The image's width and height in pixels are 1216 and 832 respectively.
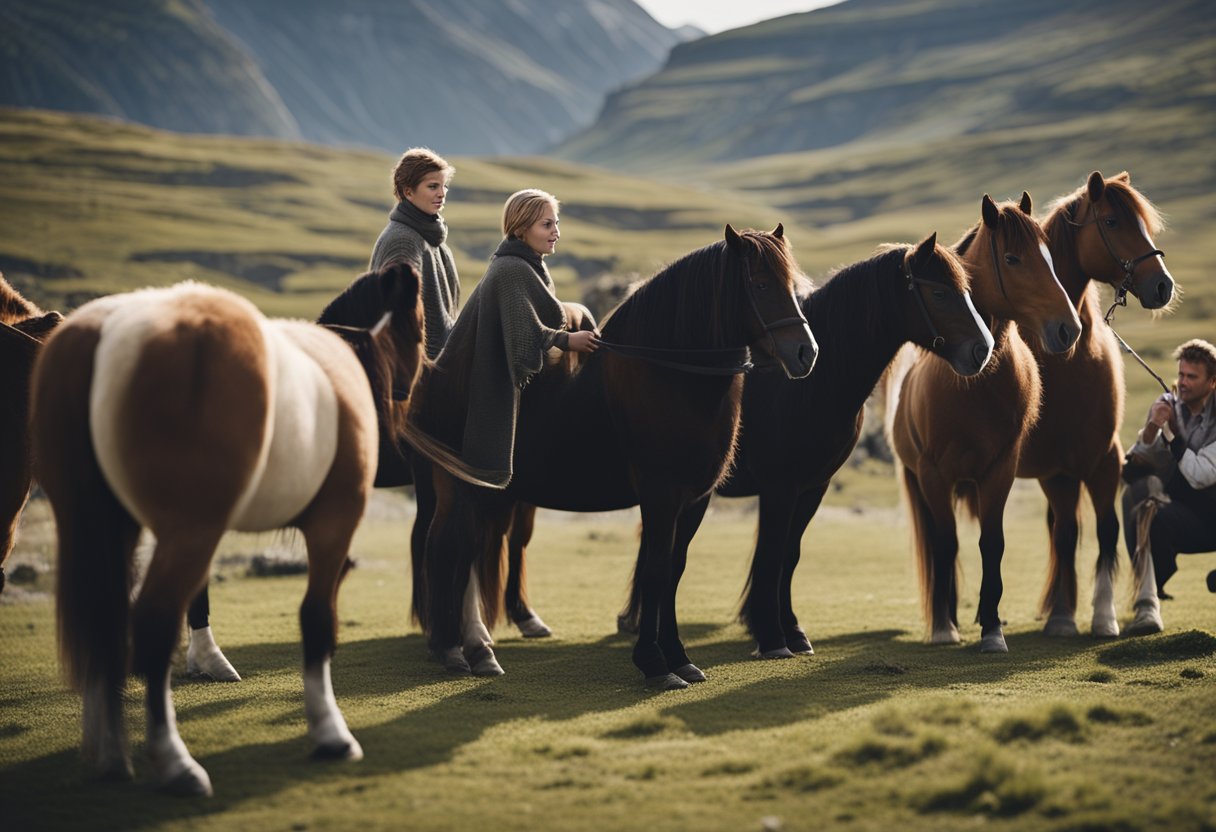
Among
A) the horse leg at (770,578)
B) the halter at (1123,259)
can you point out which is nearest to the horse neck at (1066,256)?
the halter at (1123,259)

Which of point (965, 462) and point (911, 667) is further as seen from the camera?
point (965, 462)

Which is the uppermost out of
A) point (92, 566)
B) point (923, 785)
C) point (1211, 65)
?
point (1211, 65)

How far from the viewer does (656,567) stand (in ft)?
23.4

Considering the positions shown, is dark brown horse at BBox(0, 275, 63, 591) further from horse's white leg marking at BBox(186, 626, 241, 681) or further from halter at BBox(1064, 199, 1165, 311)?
halter at BBox(1064, 199, 1165, 311)

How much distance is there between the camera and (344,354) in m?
5.66

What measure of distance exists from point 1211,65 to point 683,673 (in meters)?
179

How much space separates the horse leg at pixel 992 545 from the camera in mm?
8328

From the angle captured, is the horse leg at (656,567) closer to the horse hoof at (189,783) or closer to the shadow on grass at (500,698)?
the shadow on grass at (500,698)

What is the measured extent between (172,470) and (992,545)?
5923 mm

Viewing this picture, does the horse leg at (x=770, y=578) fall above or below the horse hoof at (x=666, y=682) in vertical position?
above

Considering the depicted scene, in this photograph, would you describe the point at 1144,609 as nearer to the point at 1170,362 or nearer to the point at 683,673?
the point at 683,673

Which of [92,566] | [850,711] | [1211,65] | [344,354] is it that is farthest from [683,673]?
[1211,65]

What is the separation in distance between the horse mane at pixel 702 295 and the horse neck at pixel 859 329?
989 mm

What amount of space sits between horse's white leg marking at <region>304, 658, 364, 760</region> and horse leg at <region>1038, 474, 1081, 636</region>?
19.5 ft
